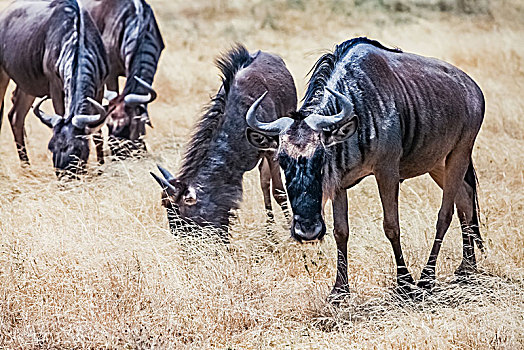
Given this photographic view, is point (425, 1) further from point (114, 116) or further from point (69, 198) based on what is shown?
point (69, 198)

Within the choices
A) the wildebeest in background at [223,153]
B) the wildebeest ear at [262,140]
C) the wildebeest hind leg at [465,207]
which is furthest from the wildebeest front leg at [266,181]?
the wildebeest ear at [262,140]

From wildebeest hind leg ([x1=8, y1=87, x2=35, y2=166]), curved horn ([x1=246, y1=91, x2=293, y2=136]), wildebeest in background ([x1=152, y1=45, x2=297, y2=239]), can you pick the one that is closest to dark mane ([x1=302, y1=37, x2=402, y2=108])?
curved horn ([x1=246, y1=91, x2=293, y2=136])

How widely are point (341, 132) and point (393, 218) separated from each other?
2.72 ft

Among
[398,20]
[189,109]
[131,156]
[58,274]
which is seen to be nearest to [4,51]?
[131,156]

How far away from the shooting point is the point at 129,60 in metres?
9.61

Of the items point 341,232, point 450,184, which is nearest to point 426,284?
point 341,232

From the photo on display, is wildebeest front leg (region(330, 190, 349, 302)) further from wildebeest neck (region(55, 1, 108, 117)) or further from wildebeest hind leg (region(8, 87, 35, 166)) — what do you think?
wildebeest hind leg (region(8, 87, 35, 166))

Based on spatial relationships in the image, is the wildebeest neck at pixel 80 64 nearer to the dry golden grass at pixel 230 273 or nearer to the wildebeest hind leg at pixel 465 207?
the dry golden grass at pixel 230 273

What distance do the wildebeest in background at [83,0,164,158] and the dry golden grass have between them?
414mm

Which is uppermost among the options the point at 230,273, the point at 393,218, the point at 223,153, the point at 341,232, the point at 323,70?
the point at 323,70

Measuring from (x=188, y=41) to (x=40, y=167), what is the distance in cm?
928

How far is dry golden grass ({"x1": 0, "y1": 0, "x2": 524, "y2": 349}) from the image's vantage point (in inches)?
172

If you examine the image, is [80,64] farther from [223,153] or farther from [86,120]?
[223,153]

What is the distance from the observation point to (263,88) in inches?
252
